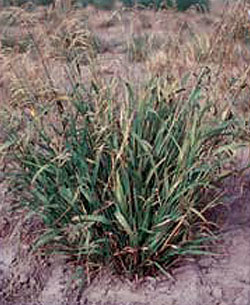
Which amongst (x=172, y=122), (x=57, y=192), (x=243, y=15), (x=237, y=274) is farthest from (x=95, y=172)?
(x=243, y=15)

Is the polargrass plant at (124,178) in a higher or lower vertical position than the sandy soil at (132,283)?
higher

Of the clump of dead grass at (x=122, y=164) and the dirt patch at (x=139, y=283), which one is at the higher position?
the clump of dead grass at (x=122, y=164)

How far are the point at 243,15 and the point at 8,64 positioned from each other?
1.29 meters

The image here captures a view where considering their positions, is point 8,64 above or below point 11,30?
above

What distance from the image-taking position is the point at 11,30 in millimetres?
6133

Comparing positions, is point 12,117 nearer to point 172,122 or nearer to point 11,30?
point 172,122

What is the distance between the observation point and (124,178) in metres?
2.81

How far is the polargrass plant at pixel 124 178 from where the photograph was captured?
110 inches

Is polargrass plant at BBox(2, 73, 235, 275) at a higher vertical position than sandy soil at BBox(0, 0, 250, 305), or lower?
higher

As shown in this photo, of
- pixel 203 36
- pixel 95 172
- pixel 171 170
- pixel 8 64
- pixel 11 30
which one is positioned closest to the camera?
pixel 95 172

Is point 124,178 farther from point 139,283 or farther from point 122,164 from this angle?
point 139,283

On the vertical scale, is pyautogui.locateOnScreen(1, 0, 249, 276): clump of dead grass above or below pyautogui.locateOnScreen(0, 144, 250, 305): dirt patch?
above

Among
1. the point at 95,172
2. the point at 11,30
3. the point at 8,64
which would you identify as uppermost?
the point at 8,64

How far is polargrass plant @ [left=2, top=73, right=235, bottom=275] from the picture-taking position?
2.80m
